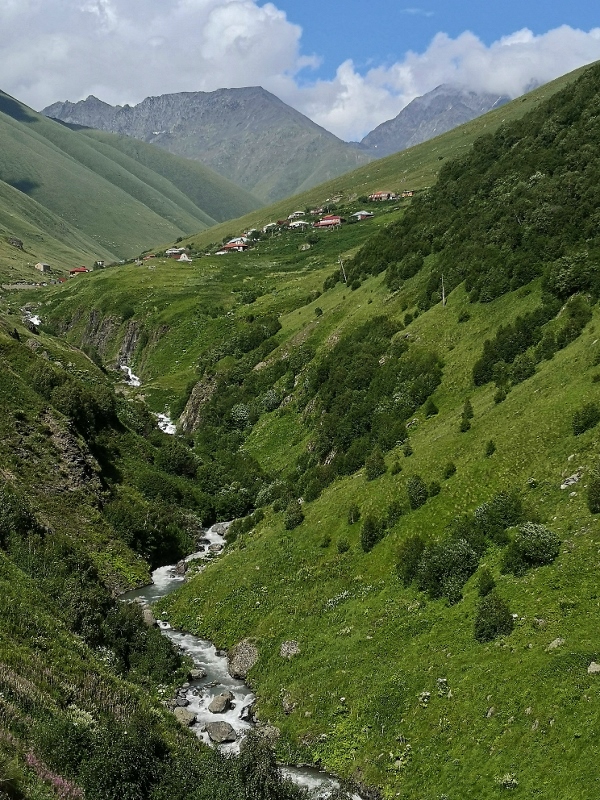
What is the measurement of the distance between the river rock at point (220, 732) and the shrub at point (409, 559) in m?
11.0

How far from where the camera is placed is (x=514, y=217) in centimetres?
5475

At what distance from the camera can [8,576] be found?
3244cm

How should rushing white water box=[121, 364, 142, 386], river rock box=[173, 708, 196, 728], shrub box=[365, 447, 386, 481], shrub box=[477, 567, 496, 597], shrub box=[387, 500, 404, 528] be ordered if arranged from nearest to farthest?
1. shrub box=[477, 567, 496, 597]
2. river rock box=[173, 708, 196, 728]
3. shrub box=[387, 500, 404, 528]
4. shrub box=[365, 447, 386, 481]
5. rushing white water box=[121, 364, 142, 386]

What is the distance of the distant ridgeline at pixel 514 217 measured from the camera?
47406mm

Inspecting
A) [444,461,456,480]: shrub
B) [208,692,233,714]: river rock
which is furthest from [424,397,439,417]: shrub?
[208,692,233,714]: river rock

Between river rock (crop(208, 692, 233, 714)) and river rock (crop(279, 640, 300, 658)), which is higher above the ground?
river rock (crop(279, 640, 300, 658))

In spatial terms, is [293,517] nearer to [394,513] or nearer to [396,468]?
[396,468]

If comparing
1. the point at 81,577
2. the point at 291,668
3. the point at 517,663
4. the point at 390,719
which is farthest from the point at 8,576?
the point at 517,663

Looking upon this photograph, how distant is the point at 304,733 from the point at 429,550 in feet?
35.1

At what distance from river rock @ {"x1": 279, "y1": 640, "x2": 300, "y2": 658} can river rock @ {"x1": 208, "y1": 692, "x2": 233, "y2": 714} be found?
3.45 m

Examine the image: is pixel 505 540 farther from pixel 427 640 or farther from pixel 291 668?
pixel 291 668

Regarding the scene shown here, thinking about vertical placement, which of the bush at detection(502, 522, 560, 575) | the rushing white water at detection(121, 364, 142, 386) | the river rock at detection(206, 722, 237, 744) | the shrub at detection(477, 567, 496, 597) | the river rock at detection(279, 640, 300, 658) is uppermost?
the rushing white water at detection(121, 364, 142, 386)

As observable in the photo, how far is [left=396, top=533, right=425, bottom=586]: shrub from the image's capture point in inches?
1252

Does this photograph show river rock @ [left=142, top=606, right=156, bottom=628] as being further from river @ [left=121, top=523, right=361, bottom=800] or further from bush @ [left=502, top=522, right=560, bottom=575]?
bush @ [left=502, top=522, right=560, bottom=575]
